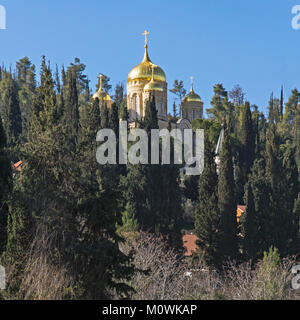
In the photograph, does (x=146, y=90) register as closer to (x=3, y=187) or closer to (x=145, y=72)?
(x=145, y=72)

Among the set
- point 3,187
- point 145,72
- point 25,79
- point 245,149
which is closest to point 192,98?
point 145,72

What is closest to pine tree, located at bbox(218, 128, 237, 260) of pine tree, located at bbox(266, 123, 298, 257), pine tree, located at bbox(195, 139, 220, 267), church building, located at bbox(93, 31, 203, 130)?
pine tree, located at bbox(195, 139, 220, 267)

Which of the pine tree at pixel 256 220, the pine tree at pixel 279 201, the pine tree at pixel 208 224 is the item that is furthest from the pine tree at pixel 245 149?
the pine tree at pixel 208 224

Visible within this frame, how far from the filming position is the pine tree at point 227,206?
28688 millimetres

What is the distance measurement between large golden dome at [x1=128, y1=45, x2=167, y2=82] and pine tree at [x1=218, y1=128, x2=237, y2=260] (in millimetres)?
17093

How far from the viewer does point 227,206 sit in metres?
30.0

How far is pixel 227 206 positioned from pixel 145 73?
22.2m

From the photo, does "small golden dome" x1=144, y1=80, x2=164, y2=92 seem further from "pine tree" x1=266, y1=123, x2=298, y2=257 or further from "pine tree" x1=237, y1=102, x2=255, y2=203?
"pine tree" x1=266, y1=123, x2=298, y2=257

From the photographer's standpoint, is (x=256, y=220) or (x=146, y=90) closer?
(x=256, y=220)

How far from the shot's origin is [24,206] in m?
12.9
